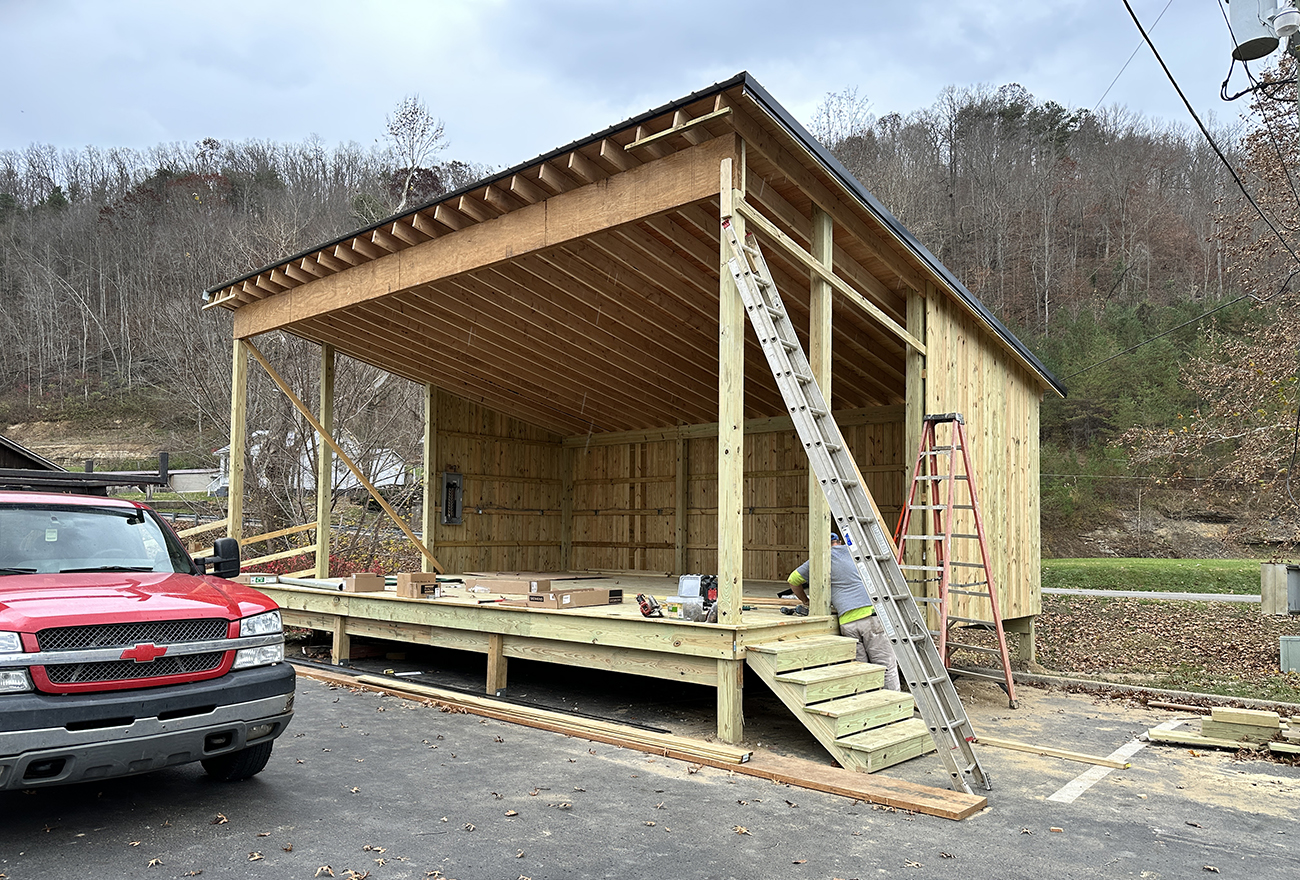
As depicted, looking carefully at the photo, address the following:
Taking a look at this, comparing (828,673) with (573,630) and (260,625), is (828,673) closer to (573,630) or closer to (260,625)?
(573,630)

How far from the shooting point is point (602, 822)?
4.59 m

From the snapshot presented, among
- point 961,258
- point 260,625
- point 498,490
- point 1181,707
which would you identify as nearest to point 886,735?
point 260,625

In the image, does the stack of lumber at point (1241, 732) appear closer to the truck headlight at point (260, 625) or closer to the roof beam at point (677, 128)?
the roof beam at point (677, 128)

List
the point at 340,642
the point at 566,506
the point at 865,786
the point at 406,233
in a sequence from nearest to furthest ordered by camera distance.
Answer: the point at 865,786
the point at 406,233
the point at 340,642
the point at 566,506

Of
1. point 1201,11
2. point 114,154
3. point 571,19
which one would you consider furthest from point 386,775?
point 114,154

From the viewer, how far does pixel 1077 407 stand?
87.2ft

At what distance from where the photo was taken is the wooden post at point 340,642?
10164mm

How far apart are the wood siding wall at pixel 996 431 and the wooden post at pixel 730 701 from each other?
3.53 meters

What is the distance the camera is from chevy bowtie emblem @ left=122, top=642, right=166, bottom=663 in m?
4.04

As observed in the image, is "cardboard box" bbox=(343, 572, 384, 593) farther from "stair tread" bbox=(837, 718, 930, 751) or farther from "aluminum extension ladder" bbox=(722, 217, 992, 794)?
"stair tread" bbox=(837, 718, 930, 751)

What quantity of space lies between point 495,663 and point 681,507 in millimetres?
6071

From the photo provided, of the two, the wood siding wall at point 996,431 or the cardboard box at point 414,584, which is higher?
the wood siding wall at point 996,431

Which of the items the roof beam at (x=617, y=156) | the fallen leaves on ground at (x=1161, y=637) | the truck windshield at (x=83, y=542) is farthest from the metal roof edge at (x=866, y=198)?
the truck windshield at (x=83, y=542)

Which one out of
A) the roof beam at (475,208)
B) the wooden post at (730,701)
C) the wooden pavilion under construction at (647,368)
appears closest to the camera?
the wooden post at (730,701)
